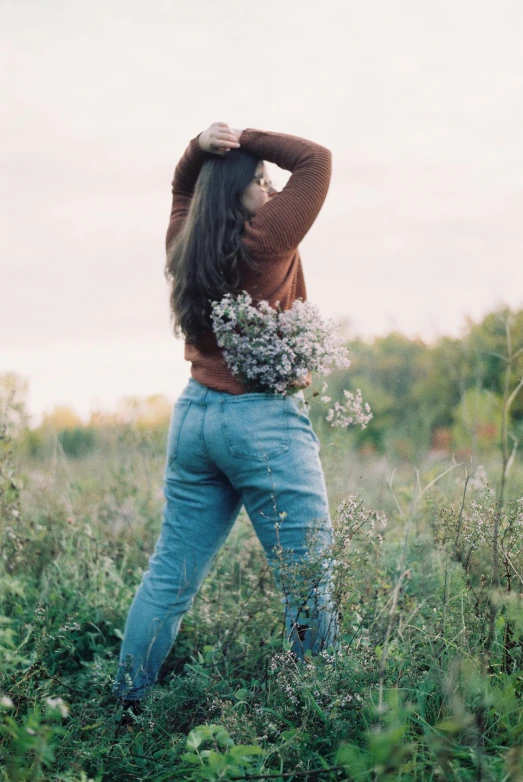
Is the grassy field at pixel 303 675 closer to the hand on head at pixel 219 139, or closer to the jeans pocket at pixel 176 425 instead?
the jeans pocket at pixel 176 425

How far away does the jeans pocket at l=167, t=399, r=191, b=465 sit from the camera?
2602 millimetres

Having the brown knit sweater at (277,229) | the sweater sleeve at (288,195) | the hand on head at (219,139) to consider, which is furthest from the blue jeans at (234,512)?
the hand on head at (219,139)

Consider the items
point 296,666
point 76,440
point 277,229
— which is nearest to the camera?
point 296,666

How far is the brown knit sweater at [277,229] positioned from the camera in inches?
94.6

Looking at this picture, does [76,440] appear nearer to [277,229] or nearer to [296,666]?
[277,229]

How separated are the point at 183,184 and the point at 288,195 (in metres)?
0.66

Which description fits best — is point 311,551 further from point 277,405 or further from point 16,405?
point 16,405

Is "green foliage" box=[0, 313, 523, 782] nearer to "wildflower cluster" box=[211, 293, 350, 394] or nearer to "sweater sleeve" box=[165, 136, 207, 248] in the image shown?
"wildflower cluster" box=[211, 293, 350, 394]

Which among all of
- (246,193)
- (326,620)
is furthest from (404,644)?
(246,193)

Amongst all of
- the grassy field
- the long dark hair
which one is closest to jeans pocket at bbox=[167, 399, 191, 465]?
the long dark hair

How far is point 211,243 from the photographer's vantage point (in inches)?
96.4

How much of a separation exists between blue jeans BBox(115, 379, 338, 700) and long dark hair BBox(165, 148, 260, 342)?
0.95 ft

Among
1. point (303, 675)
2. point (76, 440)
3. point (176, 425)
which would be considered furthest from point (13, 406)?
point (76, 440)

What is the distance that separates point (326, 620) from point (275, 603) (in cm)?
59
